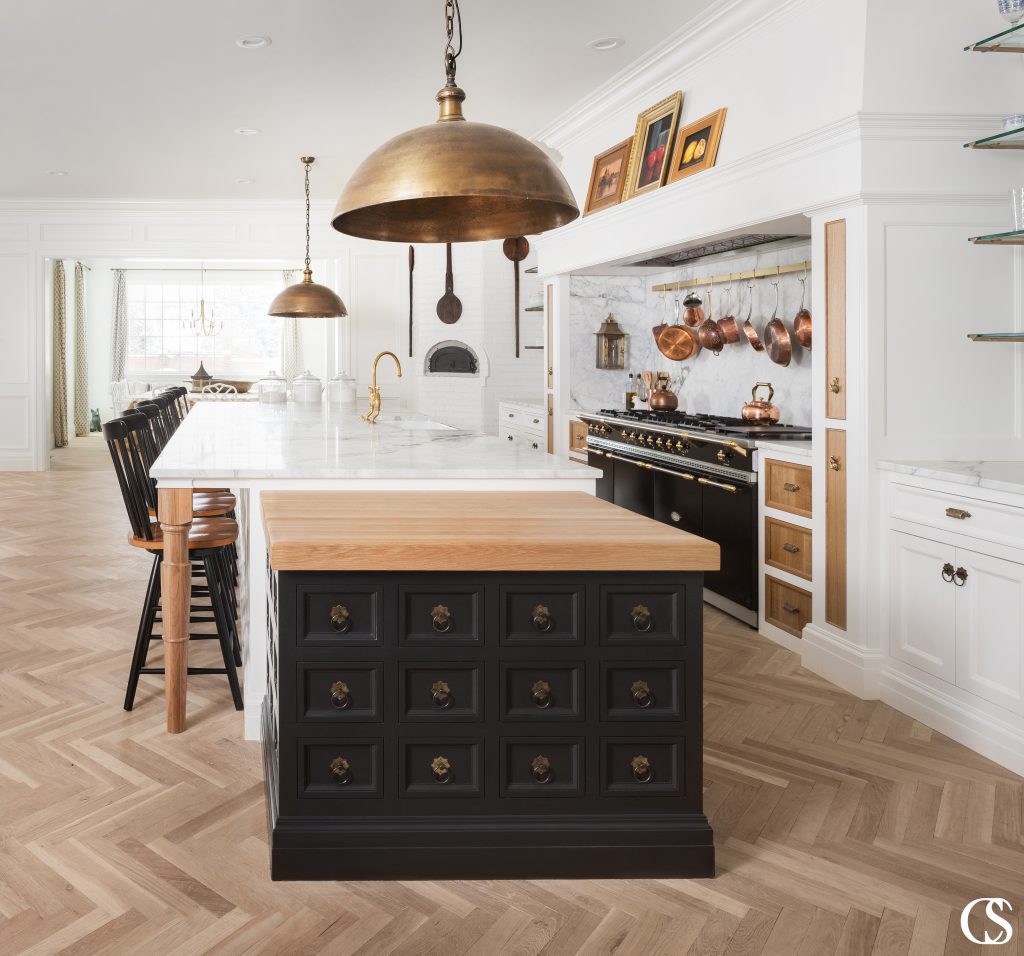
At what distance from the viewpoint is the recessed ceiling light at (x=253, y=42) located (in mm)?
4602

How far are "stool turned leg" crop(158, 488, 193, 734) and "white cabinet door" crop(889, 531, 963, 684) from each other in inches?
94.4

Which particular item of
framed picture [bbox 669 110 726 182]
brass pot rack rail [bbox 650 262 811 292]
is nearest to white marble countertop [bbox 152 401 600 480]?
framed picture [bbox 669 110 726 182]

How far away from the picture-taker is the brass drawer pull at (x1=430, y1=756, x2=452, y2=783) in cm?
206

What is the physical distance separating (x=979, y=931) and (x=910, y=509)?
1601 millimetres

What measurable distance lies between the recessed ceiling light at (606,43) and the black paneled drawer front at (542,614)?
137 inches

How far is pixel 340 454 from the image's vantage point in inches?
128

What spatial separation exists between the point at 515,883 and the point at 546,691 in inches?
17.2

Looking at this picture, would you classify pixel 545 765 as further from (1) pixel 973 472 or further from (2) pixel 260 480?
(1) pixel 973 472

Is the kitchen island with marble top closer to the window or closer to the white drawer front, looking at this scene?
the white drawer front

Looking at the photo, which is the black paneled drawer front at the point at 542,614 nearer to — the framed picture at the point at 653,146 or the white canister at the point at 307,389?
the framed picture at the point at 653,146

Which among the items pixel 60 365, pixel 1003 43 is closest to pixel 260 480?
pixel 1003 43

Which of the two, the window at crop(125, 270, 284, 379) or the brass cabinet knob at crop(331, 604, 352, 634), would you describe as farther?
the window at crop(125, 270, 284, 379)

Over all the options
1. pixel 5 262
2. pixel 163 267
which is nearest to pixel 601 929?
pixel 5 262

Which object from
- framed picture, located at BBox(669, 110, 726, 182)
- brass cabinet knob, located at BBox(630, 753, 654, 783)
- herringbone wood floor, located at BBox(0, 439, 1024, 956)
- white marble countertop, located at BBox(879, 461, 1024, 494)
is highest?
framed picture, located at BBox(669, 110, 726, 182)
